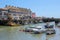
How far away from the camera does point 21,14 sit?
66625mm

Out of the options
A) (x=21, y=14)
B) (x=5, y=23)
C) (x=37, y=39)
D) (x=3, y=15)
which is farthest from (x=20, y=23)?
(x=37, y=39)

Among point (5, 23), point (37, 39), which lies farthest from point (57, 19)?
point (37, 39)

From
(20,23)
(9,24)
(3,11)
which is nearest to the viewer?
(9,24)

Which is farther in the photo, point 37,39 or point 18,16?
point 18,16

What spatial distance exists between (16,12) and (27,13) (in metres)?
9.74

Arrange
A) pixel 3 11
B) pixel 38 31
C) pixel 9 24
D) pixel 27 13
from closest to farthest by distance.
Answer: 1. pixel 38 31
2. pixel 9 24
3. pixel 3 11
4. pixel 27 13

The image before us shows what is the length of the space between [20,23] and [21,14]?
51.4 feet

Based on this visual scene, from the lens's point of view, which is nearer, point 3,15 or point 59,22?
point 59,22

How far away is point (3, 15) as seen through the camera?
58.9 metres

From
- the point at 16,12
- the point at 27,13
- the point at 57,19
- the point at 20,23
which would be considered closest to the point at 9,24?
the point at 20,23

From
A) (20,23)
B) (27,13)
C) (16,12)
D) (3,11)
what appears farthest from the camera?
(27,13)

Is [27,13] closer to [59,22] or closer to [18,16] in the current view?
[18,16]

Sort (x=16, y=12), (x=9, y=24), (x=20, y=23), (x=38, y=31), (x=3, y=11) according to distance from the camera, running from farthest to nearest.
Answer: (x=16, y=12), (x=3, y=11), (x=20, y=23), (x=9, y=24), (x=38, y=31)

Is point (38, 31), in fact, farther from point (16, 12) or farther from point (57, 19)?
point (16, 12)
